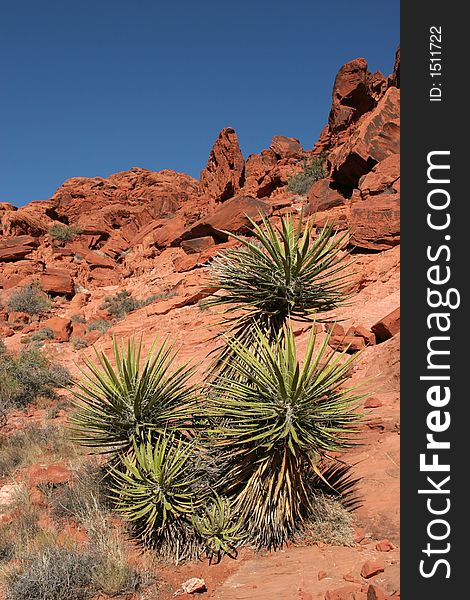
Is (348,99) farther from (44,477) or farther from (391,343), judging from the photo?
(44,477)

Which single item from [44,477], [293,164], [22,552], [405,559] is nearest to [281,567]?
[405,559]

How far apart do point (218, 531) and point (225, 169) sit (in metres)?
26.6

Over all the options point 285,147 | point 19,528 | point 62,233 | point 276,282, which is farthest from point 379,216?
point 62,233

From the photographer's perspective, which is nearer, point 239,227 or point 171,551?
point 171,551

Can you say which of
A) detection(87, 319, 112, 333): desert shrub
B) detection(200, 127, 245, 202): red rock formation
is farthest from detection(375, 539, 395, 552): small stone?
detection(200, 127, 245, 202): red rock formation

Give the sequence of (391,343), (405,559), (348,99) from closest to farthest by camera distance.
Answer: (405,559), (391,343), (348,99)

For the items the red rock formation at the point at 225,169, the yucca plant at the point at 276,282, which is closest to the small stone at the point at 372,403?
the yucca plant at the point at 276,282

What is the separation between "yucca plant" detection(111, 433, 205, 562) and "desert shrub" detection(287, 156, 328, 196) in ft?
75.1

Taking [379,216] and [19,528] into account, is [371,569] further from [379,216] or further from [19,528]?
[379,216]

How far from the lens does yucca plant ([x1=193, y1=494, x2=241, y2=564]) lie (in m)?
4.60

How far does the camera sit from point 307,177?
2711cm

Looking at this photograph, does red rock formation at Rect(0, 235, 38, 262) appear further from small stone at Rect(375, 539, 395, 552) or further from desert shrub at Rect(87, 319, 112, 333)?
small stone at Rect(375, 539, 395, 552)

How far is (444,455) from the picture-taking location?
324 cm

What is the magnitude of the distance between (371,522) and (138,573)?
7.33 feet
